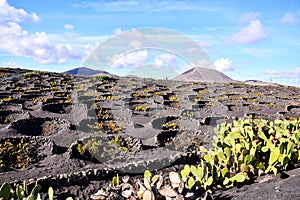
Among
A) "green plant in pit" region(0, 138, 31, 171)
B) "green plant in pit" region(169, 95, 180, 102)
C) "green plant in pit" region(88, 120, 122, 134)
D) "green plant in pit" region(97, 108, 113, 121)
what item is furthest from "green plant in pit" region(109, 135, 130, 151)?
"green plant in pit" region(169, 95, 180, 102)

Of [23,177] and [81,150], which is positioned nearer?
[23,177]

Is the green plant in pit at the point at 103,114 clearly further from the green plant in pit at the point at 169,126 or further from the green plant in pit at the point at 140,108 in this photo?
the green plant in pit at the point at 169,126

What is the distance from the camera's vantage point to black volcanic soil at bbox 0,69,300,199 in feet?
17.1

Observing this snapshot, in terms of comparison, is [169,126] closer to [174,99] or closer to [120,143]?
[120,143]

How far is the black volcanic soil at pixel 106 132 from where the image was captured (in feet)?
17.1

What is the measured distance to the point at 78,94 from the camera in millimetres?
16094

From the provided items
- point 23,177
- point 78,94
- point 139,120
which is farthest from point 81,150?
point 78,94

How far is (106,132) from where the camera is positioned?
9562mm

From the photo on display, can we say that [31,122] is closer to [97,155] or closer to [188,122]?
[97,155]

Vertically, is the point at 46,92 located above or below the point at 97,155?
above

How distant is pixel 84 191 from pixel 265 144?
2.81 meters

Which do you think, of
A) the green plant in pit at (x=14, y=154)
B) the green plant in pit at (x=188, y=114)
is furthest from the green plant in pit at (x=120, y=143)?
the green plant in pit at (x=188, y=114)

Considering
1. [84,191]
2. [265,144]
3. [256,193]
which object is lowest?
[84,191]

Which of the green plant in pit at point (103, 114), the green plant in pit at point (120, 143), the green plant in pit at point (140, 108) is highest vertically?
the green plant in pit at point (140, 108)
